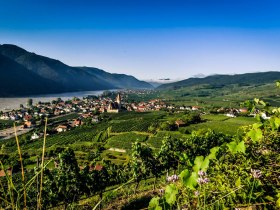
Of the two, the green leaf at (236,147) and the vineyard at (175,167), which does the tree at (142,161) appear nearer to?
the vineyard at (175,167)

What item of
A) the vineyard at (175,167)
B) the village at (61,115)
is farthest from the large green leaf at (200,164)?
the village at (61,115)

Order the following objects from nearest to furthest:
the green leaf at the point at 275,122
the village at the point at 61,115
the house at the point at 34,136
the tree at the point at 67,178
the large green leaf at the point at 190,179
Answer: the large green leaf at the point at 190,179 < the green leaf at the point at 275,122 < the tree at the point at 67,178 < the house at the point at 34,136 < the village at the point at 61,115

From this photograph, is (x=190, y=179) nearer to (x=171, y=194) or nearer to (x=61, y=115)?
(x=171, y=194)

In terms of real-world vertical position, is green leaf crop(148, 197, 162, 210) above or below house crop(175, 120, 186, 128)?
above

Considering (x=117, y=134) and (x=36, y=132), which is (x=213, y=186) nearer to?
(x=117, y=134)

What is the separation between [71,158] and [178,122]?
66924mm

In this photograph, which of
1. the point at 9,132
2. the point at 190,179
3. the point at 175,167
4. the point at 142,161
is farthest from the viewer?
the point at 9,132

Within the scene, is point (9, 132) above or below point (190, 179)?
below

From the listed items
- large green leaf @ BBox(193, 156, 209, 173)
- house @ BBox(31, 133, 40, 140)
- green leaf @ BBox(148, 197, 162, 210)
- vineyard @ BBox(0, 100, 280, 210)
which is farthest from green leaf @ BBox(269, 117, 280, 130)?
house @ BBox(31, 133, 40, 140)

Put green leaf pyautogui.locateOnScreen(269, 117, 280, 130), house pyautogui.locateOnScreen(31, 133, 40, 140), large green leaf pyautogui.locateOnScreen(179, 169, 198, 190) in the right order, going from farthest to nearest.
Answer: house pyautogui.locateOnScreen(31, 133, 40, 140) → green leaf pyautogui.locateOnScreen(269, 117, 280, 130) → large green leaf pyautogui.locateOnScreen(179, 169, 198, 190)

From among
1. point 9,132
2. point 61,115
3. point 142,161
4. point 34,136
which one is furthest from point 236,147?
point 61,115

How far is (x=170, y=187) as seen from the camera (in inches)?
63.8

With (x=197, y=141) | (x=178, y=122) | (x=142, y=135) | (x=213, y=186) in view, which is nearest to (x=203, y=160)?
(x=213, y=186)

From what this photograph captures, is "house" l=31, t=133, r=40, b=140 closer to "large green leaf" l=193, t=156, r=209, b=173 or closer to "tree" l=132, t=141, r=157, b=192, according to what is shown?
"tree" l=132, t=141, r=157, b=192
